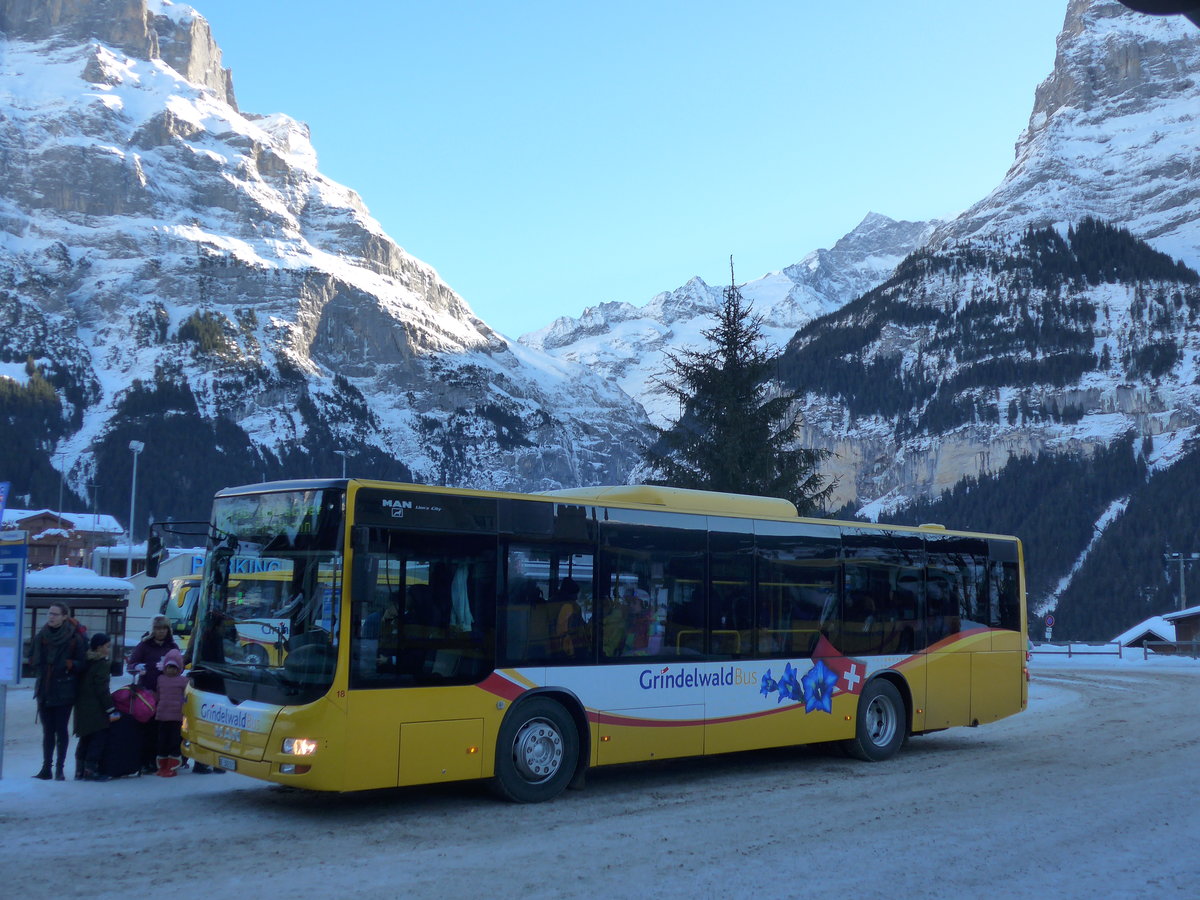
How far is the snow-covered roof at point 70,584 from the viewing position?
26906 millimetres

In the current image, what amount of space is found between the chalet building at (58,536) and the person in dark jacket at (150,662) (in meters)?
86.3

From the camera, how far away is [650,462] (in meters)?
24.1

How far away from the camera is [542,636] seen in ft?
33.2

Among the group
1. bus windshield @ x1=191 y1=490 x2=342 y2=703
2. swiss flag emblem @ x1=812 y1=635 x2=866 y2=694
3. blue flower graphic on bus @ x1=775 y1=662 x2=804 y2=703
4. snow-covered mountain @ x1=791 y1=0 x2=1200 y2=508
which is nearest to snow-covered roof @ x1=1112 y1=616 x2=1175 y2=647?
swiss flag emblem @ x1=812 y1=635 x2=866 y2=694

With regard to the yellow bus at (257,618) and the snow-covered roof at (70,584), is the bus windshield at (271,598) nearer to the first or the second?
the yellow bus at (257,618)

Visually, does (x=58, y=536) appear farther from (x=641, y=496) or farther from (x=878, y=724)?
(x=641, y=496)

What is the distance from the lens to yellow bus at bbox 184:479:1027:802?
8.90m

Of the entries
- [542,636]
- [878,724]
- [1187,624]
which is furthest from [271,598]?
[1187,624]

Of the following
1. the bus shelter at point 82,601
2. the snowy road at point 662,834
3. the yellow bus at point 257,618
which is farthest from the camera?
the bus shelter at point 82,601

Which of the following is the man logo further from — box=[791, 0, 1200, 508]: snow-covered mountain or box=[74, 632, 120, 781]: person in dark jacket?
box=[791, 0, 1200, 508]: snow-covered mountain

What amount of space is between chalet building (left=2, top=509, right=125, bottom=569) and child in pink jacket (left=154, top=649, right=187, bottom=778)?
86529 mm

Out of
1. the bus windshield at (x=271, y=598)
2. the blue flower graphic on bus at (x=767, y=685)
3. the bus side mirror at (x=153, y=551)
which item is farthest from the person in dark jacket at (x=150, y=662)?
the blue flower graphic on bus at (x=767, y=685)

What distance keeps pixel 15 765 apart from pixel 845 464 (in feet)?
587

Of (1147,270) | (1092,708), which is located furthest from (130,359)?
(1092,708)
